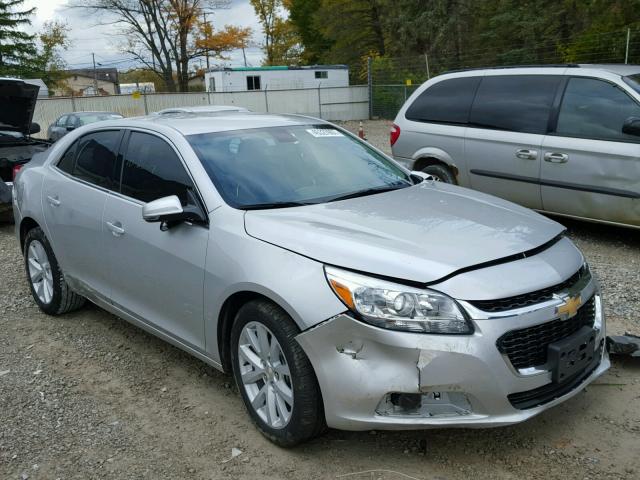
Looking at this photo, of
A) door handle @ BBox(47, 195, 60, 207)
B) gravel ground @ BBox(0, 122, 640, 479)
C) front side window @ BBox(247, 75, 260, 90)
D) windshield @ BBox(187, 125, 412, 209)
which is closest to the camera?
gravel ground @ BBox(0, 122, 640, 479)

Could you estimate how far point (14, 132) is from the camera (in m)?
9.56

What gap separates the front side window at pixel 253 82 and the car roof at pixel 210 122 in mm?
32313

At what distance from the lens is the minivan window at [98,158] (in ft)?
14.0

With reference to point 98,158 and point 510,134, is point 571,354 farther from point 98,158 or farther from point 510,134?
point 510,134

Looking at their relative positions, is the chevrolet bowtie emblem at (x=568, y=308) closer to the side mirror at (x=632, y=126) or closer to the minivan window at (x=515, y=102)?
the side mirror at (x=632, y=126)

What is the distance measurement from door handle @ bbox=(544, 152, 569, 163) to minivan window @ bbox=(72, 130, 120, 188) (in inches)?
170

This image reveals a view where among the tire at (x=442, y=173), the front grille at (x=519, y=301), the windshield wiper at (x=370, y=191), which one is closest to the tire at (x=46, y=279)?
the windshield wiper at (x=370, y=191)

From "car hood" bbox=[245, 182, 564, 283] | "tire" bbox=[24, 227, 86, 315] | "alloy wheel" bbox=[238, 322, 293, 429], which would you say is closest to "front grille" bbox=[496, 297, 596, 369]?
"car hood" bbox=[245, 182, 564, 283]

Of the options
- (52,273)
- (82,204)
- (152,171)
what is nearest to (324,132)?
(152,171)

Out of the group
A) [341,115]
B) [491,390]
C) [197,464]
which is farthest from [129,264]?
[341,115]

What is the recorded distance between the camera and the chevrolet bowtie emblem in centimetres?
282

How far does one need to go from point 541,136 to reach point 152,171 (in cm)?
435

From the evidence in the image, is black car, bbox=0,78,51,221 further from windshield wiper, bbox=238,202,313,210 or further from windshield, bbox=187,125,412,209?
windshield wiper, bbox=238,202,313,210

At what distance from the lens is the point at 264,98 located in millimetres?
31531
